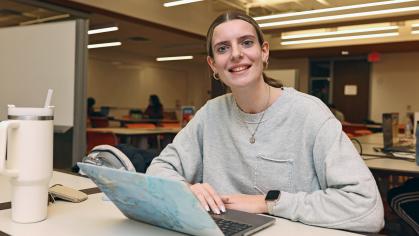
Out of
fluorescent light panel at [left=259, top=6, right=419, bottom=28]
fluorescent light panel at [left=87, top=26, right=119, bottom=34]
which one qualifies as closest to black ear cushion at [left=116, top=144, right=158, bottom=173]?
fluorescent light panel at [left=259, top=6, right=419, bottom=28]

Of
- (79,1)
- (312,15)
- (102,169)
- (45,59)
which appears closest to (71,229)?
(102,169)

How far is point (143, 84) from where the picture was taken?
13.0m

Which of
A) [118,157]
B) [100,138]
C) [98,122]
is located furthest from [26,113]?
[98,122]

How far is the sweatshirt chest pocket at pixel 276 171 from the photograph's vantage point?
1.15 m

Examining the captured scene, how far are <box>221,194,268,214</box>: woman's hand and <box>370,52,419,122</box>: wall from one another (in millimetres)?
10113

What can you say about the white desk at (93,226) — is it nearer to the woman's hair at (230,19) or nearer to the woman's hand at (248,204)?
the woman's hand at (248,204)

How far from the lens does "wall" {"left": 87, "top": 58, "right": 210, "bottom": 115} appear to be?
11.5m

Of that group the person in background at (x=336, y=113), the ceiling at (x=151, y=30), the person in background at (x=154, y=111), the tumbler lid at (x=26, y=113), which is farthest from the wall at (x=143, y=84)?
the tumbler lid at (x=26, y=113)

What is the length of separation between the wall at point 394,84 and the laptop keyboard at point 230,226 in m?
10.3

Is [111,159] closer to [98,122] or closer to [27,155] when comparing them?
[27,155]

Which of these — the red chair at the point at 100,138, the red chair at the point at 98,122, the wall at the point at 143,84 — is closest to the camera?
the red chair at the point at 100,138

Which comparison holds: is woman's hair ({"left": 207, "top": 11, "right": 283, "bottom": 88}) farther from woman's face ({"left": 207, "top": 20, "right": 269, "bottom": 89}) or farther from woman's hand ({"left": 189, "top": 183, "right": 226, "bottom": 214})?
woman's hand ({"left": 189, "top": 183, "right": 226, "bottom": 214})

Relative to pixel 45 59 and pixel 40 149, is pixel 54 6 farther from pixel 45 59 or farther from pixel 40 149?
pixel 40 149

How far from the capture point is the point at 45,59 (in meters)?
2.28
